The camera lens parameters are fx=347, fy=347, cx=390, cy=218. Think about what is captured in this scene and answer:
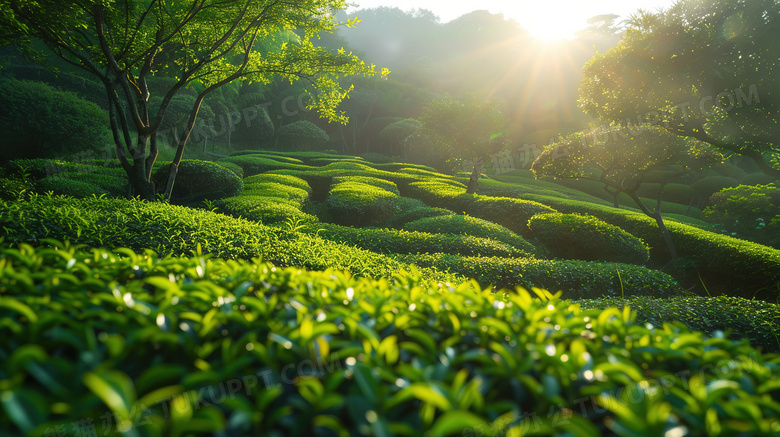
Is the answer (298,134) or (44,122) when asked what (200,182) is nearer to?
(44,122)

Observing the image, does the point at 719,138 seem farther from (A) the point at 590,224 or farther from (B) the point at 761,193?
(B) the point at 761,193

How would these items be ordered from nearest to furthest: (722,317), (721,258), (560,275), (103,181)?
(722,317) < (560,275) < (721,258) < (103,181)

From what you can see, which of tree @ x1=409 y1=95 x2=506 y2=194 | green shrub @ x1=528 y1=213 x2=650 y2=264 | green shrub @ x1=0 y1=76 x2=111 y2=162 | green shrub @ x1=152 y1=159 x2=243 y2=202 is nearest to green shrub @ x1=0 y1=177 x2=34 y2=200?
green shrub @ x1=152 y1=159 x2=243 y2=202

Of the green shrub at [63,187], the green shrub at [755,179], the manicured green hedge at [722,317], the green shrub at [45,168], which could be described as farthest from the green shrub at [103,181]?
the green shrub at [755,179]

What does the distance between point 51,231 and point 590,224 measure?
1054cm

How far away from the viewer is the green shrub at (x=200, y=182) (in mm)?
10672

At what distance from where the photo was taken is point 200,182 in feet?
35.2

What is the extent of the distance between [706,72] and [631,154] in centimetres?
357

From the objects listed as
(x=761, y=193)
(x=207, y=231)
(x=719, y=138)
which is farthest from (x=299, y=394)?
(x=761, y=193)

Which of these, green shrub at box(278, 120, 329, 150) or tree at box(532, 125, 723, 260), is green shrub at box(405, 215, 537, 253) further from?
green shrub at box(278, 120, 329, 150)

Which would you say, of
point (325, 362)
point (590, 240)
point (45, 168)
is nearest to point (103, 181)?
point (45, 168)

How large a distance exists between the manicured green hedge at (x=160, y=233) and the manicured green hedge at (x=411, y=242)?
1.77 metres

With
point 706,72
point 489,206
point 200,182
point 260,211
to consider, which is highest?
point 706,72

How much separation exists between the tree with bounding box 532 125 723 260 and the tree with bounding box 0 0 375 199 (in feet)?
24.6
